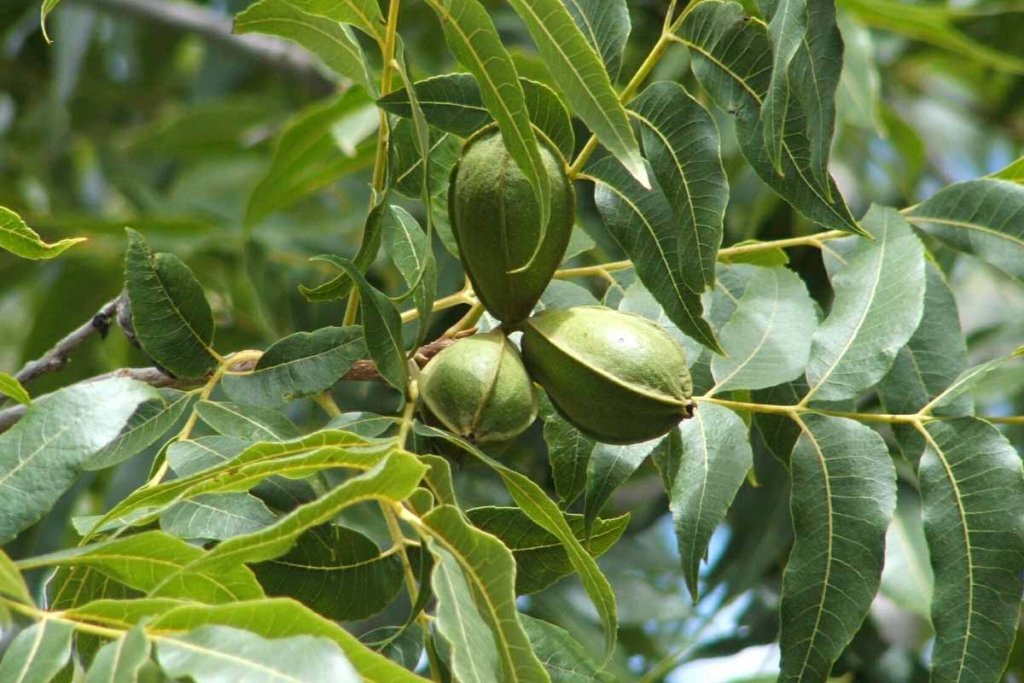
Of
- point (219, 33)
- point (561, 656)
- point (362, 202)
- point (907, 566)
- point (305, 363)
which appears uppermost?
point (305, 363)

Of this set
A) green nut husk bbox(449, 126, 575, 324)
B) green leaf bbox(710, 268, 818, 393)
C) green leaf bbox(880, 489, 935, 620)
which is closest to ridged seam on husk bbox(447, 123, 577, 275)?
green nut husk bbox(449, 126, 575, 324)

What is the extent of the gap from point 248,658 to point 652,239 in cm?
58

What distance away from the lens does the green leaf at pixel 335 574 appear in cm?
122

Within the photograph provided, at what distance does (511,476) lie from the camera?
3.80 feet

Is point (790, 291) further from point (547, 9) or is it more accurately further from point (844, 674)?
point (844, 674)

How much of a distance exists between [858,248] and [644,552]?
1465 mm

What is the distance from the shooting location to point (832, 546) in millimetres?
1286

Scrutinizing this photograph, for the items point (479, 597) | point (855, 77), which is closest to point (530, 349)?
point (479, 597)

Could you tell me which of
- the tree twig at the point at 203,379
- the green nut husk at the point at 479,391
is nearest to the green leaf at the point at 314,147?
the tree twig at the point at 203,379

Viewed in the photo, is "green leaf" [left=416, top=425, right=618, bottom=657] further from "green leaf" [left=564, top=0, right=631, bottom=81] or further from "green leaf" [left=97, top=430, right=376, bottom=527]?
"green leaf" [left=564, top=0, right=631, bottom=81]

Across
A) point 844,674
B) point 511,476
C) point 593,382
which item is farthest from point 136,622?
point 844,674

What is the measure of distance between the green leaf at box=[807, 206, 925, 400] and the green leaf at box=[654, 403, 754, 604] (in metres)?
0.11

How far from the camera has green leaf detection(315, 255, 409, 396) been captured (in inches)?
46.7

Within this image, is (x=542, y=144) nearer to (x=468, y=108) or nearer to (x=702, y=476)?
(x=468, y=108)
